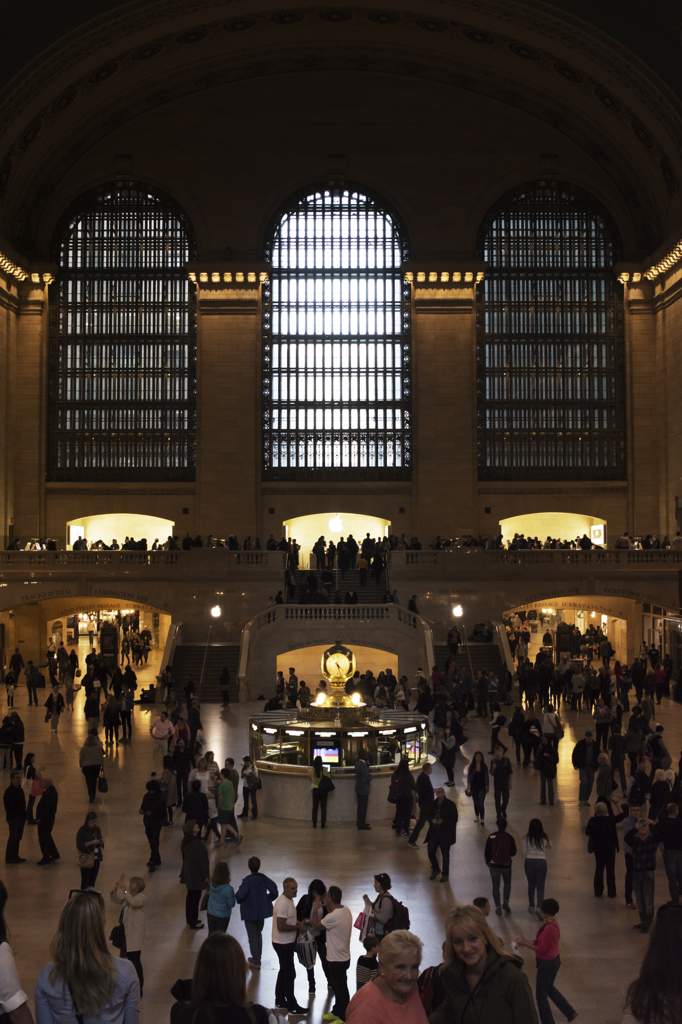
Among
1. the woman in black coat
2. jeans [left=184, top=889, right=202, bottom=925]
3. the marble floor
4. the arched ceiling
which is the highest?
the arched ceiling

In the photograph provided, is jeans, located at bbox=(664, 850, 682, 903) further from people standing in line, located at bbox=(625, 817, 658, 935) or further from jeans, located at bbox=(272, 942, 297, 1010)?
jeans, located at bbox=(272, 942, 297, 1010)

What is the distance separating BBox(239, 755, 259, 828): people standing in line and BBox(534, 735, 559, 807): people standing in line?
424 cm

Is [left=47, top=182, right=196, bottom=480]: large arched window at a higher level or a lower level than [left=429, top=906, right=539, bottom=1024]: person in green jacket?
higher

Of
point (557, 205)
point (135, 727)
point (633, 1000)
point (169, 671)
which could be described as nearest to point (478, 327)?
point (557, 205)

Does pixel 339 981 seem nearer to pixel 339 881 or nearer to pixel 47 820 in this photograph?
pixel 339 881

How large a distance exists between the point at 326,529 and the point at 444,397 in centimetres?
731

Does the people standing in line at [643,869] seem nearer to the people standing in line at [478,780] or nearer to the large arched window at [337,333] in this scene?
the people standing in line at [478,780]

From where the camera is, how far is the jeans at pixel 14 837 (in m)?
12.5

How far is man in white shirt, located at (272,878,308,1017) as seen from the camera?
8438 mm

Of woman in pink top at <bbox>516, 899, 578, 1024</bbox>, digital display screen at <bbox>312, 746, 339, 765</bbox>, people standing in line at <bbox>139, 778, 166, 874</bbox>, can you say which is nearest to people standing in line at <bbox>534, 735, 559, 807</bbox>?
digital display screen at <bbox>312, 746, 339, 765</bbox>

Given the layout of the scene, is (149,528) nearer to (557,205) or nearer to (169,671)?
(169,671)

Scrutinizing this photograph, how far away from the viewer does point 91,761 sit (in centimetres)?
1569

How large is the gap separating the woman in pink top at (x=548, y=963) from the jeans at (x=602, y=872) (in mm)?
3299

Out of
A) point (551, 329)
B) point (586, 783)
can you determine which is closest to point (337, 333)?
point (551, 329)
